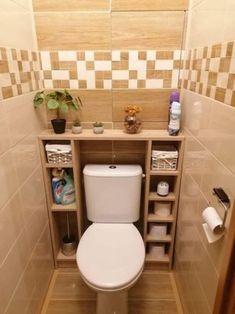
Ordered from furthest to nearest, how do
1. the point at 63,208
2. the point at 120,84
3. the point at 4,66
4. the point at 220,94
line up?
1. the point at 63,208
2. the point at 120,84
3. the point at 4,66
4. the point at 220,94

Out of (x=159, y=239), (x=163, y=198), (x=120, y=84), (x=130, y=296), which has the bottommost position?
(x=130, y=296)

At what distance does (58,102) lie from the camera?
1.39m

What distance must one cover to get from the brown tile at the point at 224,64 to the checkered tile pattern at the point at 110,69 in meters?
0.57

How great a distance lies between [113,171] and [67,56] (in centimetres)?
76

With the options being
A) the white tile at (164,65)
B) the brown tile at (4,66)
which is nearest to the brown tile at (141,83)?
the white tile at (164,65)

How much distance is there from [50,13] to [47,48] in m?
0.19

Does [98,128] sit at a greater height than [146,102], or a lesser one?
lesser

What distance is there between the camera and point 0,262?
97 centimetres

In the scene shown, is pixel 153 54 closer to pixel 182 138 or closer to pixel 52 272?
pixel 182 138

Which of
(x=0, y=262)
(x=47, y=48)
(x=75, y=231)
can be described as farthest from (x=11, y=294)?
(x=47, y=48)

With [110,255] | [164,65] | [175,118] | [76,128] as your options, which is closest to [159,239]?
[110,255]

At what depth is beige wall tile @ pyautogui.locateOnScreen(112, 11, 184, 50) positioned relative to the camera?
134cm

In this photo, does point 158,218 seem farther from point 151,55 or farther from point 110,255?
point 151,55

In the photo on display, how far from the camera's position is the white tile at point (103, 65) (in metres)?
1.44
